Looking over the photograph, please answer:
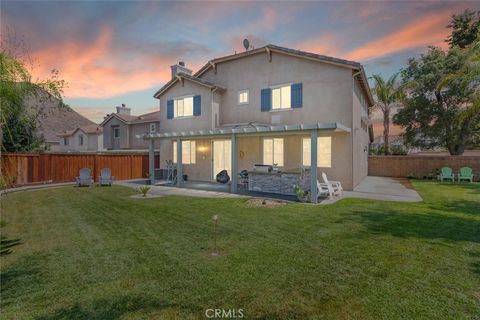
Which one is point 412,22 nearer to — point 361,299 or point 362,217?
point 362,217

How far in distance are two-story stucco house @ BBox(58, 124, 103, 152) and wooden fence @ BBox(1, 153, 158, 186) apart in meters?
19.3

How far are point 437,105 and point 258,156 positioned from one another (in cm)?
1784

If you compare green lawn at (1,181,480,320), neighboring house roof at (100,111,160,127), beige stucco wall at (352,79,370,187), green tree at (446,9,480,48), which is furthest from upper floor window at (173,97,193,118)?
green tree at (446,9,480,48)

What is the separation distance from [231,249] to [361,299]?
258cm

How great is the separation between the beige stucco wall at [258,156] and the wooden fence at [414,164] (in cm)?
1024

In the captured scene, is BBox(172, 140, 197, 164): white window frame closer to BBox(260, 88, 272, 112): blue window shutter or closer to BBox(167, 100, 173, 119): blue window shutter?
BBox(167, 100, 173, 119): blue window shutter

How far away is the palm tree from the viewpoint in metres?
24.9

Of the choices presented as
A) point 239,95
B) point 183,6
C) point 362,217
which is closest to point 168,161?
point 239,95

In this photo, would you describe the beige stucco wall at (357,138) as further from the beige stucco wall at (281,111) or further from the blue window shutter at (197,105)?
the blue window shutter at (197,105)

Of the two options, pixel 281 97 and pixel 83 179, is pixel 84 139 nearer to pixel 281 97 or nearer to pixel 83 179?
pixel 83 179

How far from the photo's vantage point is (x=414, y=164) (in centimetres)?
1966

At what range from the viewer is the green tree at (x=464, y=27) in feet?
77.8

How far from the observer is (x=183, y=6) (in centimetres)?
1027

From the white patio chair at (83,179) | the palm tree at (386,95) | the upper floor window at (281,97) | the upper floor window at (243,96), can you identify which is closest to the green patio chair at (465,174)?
the palm tree at (386,95)
